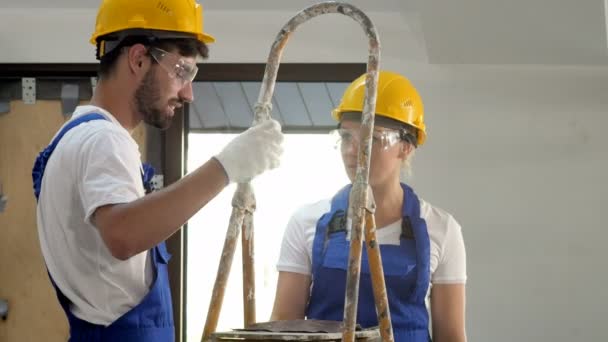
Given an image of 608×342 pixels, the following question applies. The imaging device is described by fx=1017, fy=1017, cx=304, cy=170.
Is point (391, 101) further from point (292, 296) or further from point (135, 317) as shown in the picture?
point (135, 317)

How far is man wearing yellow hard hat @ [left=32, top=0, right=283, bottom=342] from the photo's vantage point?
6.10 ft

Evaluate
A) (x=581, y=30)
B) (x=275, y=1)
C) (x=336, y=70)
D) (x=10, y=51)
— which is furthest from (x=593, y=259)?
(x=10, y=51)

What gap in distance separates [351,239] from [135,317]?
492 mm

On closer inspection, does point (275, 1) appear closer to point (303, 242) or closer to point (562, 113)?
point (562, 113)

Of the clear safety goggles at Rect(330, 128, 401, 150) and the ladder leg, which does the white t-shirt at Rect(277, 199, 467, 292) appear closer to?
the clear safety goggles at Rect(330, 128, 401, 150)

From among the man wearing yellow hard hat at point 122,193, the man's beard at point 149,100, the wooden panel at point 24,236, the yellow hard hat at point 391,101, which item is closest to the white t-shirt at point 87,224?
the man wearing yellow hard hat at point 122,193

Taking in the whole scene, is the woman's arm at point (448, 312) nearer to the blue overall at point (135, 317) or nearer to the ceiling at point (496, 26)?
the blue overall at point (135, 317)

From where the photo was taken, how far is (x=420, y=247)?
248cm

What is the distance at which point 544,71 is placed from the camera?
467 centimetres

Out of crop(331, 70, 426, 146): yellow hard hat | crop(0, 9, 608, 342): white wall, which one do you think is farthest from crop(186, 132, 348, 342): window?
crop(331, 70, 426, 146): yellow hard hat

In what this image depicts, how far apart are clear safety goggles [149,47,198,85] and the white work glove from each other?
0.94 feet

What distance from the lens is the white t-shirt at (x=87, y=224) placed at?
75.7 inches

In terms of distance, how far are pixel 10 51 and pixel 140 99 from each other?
2.73 meters

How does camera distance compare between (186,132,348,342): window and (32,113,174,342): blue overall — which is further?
(186,132,348,342): window
